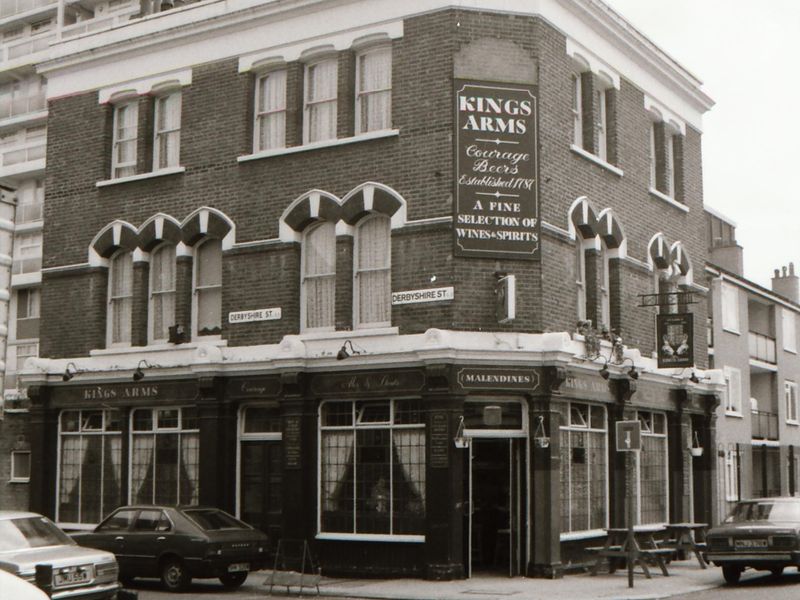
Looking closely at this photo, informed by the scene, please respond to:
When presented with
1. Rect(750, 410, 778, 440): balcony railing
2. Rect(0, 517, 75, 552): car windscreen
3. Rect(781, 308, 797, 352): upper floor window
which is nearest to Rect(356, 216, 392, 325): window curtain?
Rect(0, 517, 75, 552): car windscreen

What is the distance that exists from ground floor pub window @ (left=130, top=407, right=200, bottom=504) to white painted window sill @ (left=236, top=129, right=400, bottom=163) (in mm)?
5379

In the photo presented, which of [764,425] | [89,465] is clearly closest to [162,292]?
[89,465]

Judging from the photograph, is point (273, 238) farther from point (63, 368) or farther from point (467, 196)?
point (63, 368)

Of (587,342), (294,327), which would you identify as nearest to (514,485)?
(587,342)

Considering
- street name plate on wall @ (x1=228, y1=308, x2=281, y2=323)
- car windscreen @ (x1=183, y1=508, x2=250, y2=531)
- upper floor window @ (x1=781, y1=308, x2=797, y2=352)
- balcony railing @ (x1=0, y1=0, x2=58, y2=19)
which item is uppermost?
balcony railing @ (x1=0, y1=0, x2=58, y2=19)

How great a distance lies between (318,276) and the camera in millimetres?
23250

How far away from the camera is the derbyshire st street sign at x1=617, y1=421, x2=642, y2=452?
20.3 meters

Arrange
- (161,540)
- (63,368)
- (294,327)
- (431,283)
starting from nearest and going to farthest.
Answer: (161,540), (431,283), (294,327), (63,368)

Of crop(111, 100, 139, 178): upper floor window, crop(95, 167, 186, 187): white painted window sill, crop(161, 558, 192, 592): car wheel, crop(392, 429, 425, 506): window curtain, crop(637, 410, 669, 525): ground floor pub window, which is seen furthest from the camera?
crop(111, 100, 139, 178): upper floor window

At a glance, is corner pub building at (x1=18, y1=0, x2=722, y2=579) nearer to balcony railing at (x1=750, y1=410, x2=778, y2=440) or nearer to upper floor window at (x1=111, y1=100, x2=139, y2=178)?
upper floor window at (x1=111, y1=100, x2=139, y2=178)

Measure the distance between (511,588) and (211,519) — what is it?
5318mm

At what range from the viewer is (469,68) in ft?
71.7

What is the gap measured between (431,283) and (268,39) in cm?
662

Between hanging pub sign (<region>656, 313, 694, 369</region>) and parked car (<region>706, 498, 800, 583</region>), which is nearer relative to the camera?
parked car (<region>706, 498, 800, 583</region>)
